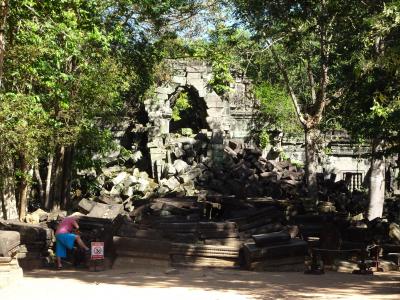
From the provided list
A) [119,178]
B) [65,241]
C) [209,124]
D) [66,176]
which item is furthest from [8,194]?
[209,124]

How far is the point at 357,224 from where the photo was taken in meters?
18.2

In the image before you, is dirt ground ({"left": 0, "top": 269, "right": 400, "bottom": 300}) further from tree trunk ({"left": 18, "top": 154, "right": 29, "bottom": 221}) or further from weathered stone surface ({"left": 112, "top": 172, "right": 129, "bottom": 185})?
weathered stone surface ({"left": 112, "top": 172, "right": 129, "bottom": 185})

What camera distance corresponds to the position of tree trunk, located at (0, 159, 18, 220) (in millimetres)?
17583

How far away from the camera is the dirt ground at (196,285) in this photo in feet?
31.0

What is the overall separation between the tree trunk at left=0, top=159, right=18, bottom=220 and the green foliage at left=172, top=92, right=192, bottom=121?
1159 cm

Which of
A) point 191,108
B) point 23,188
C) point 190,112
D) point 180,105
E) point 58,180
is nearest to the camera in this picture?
point 23,188

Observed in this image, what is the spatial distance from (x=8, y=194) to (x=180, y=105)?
12.2 m

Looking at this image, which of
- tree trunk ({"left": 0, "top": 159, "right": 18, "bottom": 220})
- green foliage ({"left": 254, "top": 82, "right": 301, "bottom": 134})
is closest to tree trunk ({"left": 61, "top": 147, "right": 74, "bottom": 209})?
tree trunk ({"left": 0, "top": 159, "right": 18, "bottom": 220})

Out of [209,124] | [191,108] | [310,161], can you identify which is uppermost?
[191,108]

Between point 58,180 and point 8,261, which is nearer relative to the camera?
point 8,261

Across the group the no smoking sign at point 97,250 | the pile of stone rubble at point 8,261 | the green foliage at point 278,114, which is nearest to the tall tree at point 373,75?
the no smoking sign at point 97,250

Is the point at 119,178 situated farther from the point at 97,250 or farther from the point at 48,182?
the point at 97,250

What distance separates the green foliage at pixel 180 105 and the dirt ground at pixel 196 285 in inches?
624

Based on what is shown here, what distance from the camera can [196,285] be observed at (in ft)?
35.4
